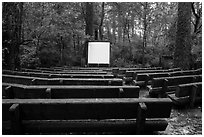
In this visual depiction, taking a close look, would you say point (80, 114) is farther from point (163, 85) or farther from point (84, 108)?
point (163, 85)

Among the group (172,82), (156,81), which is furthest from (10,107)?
(172,82)

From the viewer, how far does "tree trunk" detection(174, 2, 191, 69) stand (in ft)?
38.6

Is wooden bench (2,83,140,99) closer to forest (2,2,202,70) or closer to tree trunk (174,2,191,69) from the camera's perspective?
forest (2,2,202,70)

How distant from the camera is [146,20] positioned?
18766mm

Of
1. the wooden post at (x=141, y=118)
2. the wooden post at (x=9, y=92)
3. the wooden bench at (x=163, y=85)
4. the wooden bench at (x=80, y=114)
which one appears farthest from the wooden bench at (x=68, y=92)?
the wooden bench at (x=163, y=85)

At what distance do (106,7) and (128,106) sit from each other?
87.5 ft

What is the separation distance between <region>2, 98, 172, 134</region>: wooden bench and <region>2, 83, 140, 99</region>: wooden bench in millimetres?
780

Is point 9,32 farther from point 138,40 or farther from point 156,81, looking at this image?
point 138,40

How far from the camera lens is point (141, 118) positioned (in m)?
3.06

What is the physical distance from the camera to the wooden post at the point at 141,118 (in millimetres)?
3005

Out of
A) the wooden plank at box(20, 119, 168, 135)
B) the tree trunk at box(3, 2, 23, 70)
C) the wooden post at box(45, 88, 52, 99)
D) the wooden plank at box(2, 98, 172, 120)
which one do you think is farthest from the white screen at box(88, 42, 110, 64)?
the wooden plank at box(2, 98, 172, 120)

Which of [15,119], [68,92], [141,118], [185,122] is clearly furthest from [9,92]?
[185,122]

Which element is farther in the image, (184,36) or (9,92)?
(184,36)

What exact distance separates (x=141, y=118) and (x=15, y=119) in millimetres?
1770
